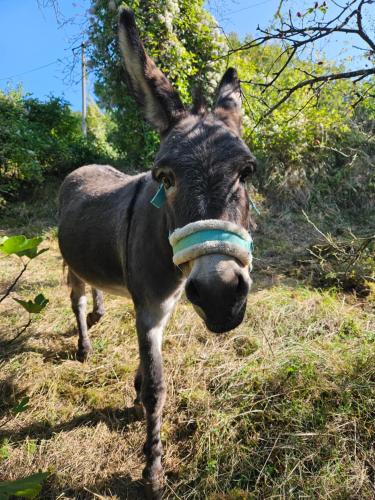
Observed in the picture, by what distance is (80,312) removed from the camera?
345cm

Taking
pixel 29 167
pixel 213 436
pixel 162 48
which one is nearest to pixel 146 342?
pixel 213 436

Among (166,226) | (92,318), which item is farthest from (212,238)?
(92,318)

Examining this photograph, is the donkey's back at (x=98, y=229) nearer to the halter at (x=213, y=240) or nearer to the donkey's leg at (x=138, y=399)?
the donkey's leg at (x=138, y=399)

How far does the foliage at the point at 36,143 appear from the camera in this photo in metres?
7.82

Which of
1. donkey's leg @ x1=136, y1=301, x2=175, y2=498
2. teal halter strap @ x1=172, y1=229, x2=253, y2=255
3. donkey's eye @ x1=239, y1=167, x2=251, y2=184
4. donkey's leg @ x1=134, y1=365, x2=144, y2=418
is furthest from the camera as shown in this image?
donkey's leg @ x1=134, y1=365, x2=144, y2=418

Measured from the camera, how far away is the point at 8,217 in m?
7.81

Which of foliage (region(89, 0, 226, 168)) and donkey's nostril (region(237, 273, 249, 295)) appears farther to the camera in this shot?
foliage (region(89, 0, 226, 168))

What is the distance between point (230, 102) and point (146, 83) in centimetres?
57

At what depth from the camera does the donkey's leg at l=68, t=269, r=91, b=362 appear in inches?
129

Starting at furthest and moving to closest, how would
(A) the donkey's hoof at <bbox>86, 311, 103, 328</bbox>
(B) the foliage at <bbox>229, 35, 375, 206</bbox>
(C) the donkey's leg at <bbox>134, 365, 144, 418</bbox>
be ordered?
(B) the foliage at <bbox>229, 35, 375, 206</bbox>
(A) the donkey's hoof at <bbox>86, 311, 103, 328</bbox>
(C) the donkey's leg at <bbox>134, 365, 144, 418</bbox>

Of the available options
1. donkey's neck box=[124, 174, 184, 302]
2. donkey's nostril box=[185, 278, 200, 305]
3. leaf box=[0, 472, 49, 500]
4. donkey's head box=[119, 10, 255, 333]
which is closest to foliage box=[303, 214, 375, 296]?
donkey's neck box=[124, 174, 184, 302]

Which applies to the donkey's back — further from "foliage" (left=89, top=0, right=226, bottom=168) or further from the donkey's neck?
"foliage" (left=89, top=0, right=226, bottom=168)

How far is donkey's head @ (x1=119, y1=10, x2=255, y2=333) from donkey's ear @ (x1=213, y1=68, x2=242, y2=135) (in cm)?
3

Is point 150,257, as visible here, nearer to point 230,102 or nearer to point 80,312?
point 230,102
